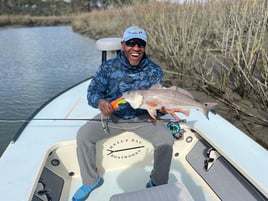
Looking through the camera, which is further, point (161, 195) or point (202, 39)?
point (202, 39)

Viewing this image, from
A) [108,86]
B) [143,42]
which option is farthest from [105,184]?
[143,42]

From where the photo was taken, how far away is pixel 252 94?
498cm

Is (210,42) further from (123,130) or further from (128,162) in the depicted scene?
(123,130)

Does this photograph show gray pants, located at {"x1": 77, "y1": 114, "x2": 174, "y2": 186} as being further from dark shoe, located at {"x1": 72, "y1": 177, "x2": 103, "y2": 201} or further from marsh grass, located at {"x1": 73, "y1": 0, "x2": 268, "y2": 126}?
marsh grass, located at {"x1": 73, "y1": 0, "x2": 268, "y2": 126}

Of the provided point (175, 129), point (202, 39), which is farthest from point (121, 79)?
point (202, 39)

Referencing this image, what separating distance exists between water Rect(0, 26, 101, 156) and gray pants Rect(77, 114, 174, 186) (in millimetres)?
2467

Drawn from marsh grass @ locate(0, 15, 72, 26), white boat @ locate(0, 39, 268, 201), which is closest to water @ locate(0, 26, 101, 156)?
white boat @ locate(0, 39, 268, 201)

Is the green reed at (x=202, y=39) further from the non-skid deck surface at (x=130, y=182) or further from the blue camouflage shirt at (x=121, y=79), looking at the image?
the blue camouflage shirt at (x=121, y=79)

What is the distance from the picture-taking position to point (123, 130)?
237 cm

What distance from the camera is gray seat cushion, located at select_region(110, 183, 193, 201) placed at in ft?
5.19

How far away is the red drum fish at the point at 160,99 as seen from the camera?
5.77ft

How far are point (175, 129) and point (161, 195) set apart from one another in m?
1.07

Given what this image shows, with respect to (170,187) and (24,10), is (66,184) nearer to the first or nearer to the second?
(170,187)

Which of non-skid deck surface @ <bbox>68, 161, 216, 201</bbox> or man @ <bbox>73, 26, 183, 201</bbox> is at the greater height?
man @ <bbox>73, 26, 183, 201</bbox>
